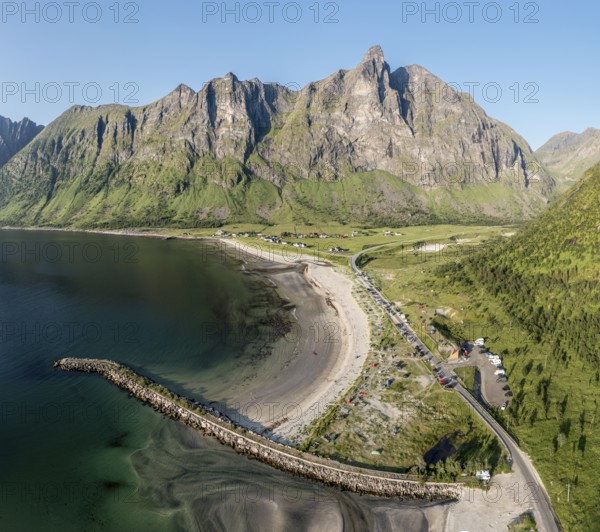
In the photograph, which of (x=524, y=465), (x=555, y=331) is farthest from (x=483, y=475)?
(x=555, y=331)

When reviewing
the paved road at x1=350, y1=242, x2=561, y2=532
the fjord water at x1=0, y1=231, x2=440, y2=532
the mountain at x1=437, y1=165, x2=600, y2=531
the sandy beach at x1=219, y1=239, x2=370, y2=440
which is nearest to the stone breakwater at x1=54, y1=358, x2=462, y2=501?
the fjord water at x1=0, y1=231, x2=440, y2=532

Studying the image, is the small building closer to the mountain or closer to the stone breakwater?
the stone breakwater

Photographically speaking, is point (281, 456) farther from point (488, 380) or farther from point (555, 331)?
point (555, 331)

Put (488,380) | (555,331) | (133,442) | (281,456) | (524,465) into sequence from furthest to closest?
1. (555,331)
2. (488,380)
3. (133,442)
4. (281,456)
5. (524,465)

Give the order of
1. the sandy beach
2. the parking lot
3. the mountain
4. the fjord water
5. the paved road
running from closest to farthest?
the paved road
the fjord water
the mountain
the sandy beach
the parking lot

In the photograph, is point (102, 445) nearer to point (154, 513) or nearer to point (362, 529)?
point (154, 513)

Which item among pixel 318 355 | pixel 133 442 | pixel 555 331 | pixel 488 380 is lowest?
pixel 133 442

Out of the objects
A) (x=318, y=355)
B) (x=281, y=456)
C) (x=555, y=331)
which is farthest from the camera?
(x=318, y=355)

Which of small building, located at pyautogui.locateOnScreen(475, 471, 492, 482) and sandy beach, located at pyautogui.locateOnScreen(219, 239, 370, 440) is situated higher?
sandy beach, located at pyautogui.locateOnScreen(219, 239, 370, 440)

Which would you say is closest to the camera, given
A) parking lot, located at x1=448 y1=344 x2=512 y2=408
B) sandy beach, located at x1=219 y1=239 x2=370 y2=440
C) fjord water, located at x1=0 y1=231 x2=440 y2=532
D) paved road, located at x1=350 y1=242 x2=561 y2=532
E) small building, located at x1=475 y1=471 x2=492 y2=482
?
paved road, located at x1=350 y1=242 x2=561 y2=532
